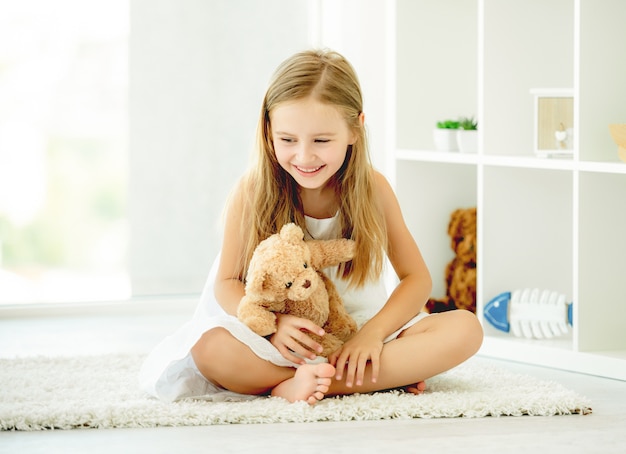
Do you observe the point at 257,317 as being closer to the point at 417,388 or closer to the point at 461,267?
the point at 417,388

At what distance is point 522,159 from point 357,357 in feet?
2.03

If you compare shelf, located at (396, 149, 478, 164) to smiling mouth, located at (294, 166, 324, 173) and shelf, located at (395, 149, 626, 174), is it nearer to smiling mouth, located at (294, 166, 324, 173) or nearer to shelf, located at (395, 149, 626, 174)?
shelf, located at (395, 149, 626, 174)

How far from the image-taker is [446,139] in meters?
2.18

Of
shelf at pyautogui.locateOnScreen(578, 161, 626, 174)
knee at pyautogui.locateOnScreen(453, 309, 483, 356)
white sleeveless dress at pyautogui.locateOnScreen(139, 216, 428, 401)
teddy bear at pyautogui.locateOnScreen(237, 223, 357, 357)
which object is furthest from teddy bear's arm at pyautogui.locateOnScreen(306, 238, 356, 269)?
shelf at pyautogui.locateOnScreen(578, 161, 626, 174)

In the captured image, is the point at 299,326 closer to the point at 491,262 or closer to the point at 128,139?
the point at 491,262

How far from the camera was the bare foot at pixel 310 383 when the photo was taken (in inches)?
57.2

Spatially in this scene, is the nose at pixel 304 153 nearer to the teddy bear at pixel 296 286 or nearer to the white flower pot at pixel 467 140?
the teddy bear at pixel 296 286

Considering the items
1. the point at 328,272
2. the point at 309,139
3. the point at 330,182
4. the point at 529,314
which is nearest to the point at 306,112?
the point at 309,139

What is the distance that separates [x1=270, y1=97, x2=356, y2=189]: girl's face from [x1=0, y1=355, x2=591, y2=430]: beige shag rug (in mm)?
360

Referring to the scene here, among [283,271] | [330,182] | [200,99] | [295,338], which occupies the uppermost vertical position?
[200,99]

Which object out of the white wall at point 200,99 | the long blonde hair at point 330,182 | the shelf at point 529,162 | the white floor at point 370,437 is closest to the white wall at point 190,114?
the white wall at point 200,99

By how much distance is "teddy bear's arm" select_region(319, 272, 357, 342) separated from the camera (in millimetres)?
1596

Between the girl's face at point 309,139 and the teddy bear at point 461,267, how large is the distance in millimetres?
715

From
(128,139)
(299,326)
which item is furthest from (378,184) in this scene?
(128,139)
